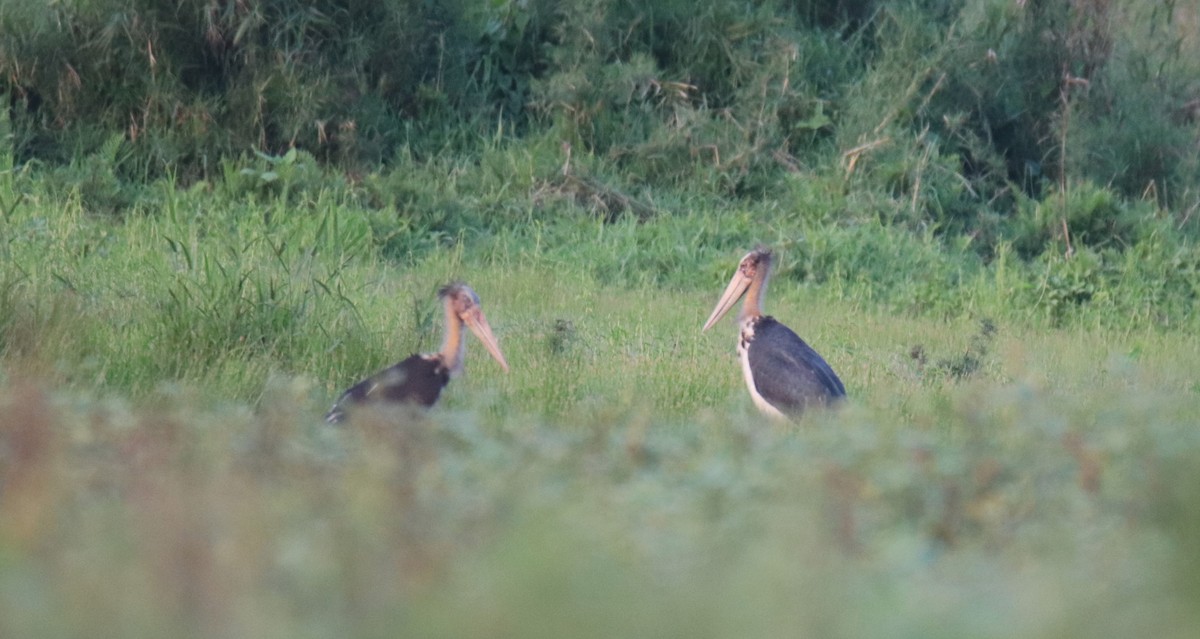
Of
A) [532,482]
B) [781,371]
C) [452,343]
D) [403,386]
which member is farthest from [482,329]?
[532,482]

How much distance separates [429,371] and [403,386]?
0.88 ft

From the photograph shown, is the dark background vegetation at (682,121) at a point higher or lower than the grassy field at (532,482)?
lower

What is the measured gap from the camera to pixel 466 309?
6.84 meters

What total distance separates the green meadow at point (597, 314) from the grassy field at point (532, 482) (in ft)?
0.06

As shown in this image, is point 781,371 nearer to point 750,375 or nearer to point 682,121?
point 750,375

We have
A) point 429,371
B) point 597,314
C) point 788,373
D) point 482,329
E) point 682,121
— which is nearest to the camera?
point 429,371

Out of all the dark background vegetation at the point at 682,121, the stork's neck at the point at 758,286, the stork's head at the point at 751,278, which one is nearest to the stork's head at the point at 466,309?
the stork's head at the point at 751,278

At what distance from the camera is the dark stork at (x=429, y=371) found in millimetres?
5805

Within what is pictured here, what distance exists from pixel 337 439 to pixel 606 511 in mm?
1154

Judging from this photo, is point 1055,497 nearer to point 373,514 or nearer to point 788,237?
point 373,514

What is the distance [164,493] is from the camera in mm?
3152

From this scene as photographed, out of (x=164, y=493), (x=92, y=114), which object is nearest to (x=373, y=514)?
(x=164, y=493)

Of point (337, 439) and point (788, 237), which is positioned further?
point (788, 237)

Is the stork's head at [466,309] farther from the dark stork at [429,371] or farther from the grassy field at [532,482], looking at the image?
the grassy field at [532,482]
